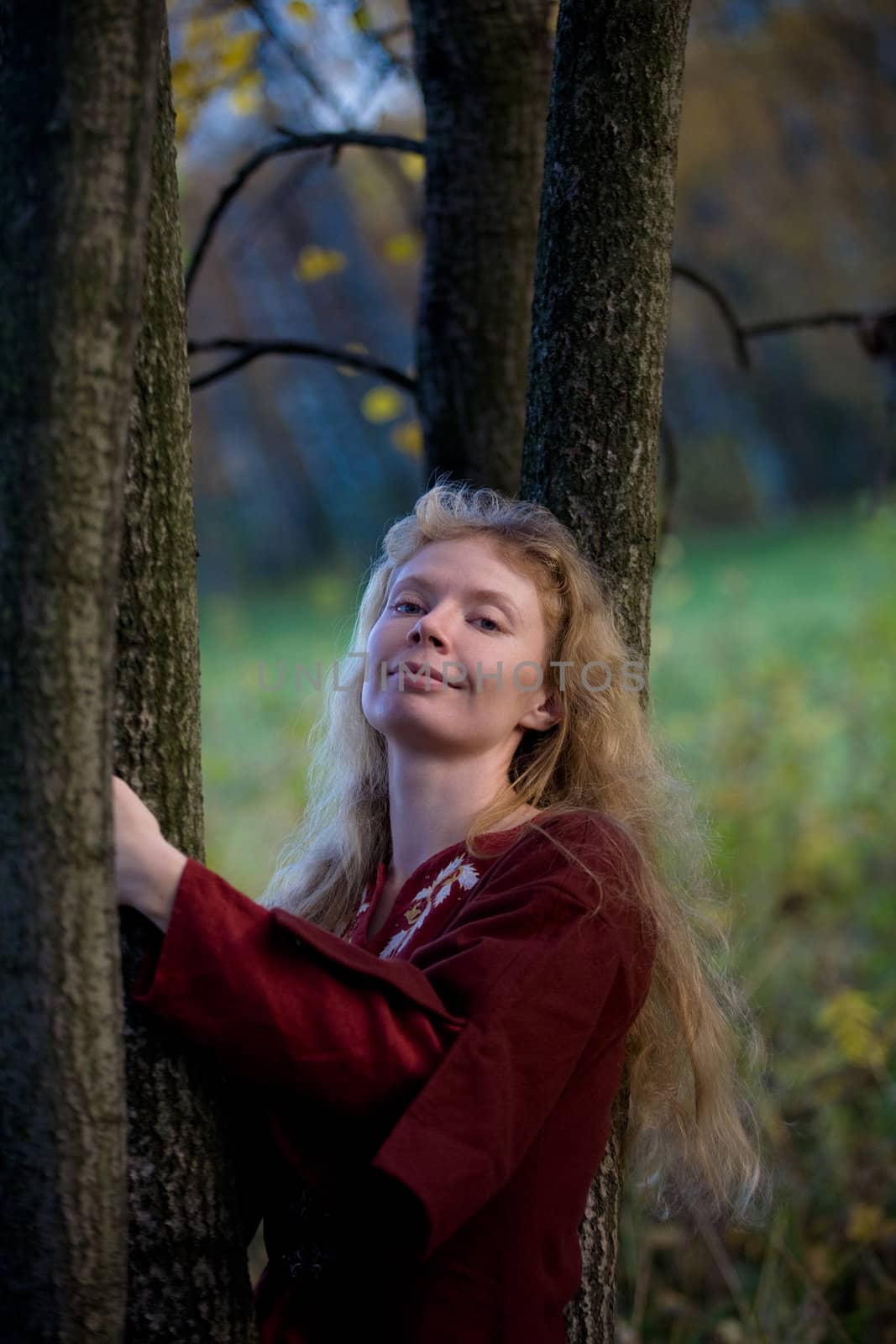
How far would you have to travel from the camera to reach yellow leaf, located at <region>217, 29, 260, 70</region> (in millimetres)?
3254

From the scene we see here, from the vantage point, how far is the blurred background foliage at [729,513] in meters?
3.33

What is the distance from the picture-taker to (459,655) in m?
1.71

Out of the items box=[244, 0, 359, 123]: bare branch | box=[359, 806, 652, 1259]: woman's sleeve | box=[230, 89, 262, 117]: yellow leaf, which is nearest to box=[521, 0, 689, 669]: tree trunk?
box=[359, 806, 652, 1259]: woman's sleeve

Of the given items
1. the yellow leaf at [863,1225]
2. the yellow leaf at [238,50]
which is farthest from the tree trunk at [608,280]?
the yellow leaf at [863,1225]

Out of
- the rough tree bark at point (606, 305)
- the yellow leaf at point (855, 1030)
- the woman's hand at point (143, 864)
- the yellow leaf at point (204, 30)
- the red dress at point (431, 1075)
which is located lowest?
the yellow leaf at point (855, 1030)

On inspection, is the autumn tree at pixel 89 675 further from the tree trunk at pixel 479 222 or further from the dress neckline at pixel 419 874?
the tree trunk at pixel 479 222

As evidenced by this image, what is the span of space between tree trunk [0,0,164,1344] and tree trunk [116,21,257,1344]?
14 cm

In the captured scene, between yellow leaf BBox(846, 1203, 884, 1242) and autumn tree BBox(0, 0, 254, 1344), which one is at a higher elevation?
autumn tree BBox(0, 0, 254, 1344)

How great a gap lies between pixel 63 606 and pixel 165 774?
0.33 m

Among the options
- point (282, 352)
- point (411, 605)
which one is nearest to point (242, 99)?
point (282, 352)

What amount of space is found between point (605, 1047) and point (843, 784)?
15.5 ft

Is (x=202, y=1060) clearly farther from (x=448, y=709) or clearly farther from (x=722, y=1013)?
(x=722, y=1013)

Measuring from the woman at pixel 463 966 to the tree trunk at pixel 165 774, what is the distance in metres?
0.06

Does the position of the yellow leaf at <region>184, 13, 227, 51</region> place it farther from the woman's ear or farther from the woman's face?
the woman's ear
